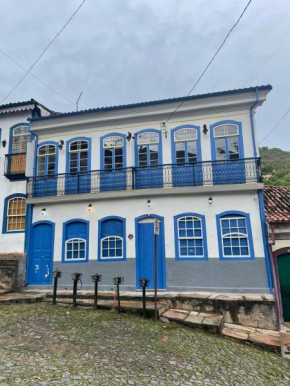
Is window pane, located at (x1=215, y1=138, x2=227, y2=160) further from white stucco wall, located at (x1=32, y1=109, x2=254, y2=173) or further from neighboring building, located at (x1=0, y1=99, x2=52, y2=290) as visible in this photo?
neighboring building, located at (x1=0, y1=99, x2=52, y2=290)

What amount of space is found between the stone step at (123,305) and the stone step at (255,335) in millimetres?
1834

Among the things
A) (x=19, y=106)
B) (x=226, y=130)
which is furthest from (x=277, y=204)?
(x=19, y=106)

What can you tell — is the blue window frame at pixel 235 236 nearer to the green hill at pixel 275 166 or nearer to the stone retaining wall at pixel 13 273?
the stone retaining wall at pixel 13 273

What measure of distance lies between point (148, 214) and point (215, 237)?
2.58 m

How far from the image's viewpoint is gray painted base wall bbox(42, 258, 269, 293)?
29.0 feet

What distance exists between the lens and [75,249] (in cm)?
1046

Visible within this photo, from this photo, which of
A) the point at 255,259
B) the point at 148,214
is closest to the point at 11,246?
the point at 148,214

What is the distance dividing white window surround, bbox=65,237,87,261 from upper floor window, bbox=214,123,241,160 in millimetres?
6254

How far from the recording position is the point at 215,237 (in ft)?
30.7

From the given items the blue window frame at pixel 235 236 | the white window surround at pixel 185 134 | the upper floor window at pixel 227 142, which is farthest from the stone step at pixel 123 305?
the white window surround at pixel 185 134

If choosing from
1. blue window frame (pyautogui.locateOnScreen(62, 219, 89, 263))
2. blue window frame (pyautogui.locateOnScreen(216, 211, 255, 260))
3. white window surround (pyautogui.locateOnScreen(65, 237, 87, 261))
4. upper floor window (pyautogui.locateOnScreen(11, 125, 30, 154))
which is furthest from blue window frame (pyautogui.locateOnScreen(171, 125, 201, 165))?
upper floor window (pyautogui.locateOnScreen(11, 125, 30, 154))

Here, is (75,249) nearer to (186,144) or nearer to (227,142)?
(186,144)

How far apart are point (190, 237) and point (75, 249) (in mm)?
4544

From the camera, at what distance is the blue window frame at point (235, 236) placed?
910cm
